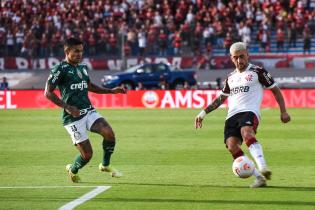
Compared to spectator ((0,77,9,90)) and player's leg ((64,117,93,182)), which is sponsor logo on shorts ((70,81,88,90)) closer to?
player's leg ((64,117,93,182))

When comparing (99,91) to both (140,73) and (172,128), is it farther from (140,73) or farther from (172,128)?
(140,73)

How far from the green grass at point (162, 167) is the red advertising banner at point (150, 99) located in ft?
27.6

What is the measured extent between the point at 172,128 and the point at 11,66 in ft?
74.4

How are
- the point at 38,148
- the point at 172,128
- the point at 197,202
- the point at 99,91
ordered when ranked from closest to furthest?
1. the point at 197,202
2. the point at 99,91
3. the point at 38,148
4. the point at 172,128

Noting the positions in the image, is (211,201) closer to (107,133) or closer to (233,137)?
(233,137)

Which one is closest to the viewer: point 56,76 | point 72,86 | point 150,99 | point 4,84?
point 56,76

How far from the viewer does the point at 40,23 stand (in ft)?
150

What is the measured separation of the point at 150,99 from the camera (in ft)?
124

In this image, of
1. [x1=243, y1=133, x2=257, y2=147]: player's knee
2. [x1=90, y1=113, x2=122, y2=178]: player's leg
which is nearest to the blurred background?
[x1=90, y1=113, x2=122, y2=178]: player's leg

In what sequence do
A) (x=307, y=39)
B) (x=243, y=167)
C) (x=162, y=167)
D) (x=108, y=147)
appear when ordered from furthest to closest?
1. (x=307, y=39)
2. (x=162, y=167)
3. (x=108, y=147)
4. (x=243, y=167)

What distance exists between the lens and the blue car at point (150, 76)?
146 feet

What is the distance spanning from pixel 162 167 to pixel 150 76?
98.4 ft

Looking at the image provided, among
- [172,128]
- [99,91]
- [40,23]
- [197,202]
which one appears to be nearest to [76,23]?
[40,23]

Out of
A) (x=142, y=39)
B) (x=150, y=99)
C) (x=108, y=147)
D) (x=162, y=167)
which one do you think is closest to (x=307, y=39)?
(x=142, y=39)
